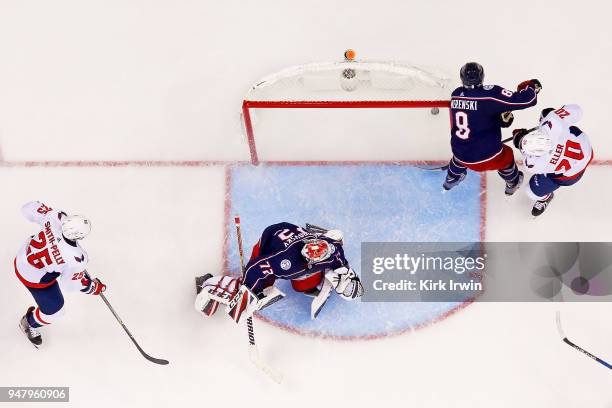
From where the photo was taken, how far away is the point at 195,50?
20.5ft

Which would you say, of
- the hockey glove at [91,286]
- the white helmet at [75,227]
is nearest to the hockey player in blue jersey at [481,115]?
the white helmet at [75,227]

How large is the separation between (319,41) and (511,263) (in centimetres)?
254

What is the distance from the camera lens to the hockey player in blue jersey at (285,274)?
4980 mm

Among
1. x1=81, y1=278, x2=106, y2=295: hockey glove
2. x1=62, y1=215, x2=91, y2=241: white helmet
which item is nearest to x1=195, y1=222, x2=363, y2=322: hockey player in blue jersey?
x1=81, y1=278, x2=106, y2=295: hockey glove

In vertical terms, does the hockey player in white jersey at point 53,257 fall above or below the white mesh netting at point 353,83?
below

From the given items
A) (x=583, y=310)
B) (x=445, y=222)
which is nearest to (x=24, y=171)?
(x=445, y=222)

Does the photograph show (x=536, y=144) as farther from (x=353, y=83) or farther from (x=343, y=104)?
(x=353, y=83)

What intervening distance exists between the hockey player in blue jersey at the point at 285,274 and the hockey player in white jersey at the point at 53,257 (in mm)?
916

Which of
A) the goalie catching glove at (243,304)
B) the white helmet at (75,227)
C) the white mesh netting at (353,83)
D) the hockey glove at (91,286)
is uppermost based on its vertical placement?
the white mesh netting at (353,83)

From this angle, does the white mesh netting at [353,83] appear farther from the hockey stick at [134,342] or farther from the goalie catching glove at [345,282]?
the hockey stick at [134,342]

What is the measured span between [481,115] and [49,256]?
318 centimetres

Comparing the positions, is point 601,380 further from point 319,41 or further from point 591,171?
point 319,41

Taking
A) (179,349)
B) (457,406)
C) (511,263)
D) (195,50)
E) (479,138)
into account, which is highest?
(195,50)

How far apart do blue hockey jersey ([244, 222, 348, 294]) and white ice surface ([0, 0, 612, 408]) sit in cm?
70
